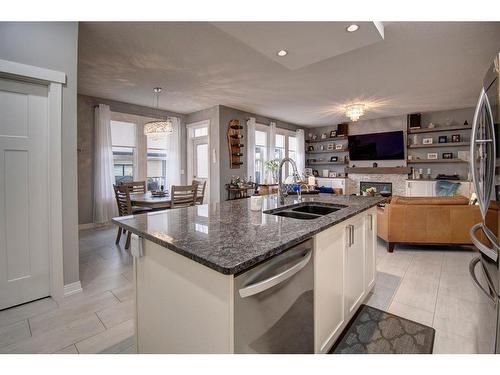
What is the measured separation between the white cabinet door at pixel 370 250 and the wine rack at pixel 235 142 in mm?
3963

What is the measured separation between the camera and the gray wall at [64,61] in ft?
6.56

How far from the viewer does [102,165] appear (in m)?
4.88

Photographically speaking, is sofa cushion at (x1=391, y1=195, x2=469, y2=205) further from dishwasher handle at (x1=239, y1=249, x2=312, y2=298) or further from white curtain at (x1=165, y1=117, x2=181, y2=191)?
white curtain at (x1=165, y1=117, x2=181, y2=191)

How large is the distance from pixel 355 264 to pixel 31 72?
2.94 metres

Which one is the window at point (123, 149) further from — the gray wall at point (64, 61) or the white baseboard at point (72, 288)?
the white baseboard at point (72, 288)

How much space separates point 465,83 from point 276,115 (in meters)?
3.75

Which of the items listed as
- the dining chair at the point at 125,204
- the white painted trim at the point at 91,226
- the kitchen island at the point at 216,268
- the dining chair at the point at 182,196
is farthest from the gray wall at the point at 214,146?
the kitchen island at the point at 216,268

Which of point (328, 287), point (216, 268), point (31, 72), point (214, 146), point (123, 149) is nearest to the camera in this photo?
point (216, 268)

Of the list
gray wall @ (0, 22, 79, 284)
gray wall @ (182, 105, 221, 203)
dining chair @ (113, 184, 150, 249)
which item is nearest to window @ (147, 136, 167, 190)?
gray wall @ (182, 105, 221, 203)

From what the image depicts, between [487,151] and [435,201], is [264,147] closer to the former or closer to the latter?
[435,201]

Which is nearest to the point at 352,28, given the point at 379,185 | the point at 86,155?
the point at 86,155

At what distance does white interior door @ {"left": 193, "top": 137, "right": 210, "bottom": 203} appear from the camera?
Answer: 5934 mm
